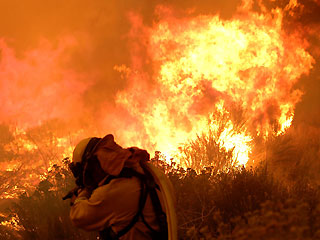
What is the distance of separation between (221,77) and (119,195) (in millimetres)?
8225

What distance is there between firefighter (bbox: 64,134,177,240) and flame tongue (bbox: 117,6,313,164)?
5.68 m

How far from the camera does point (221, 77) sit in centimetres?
998

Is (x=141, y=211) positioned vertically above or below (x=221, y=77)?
below

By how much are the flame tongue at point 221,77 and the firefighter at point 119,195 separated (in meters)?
5.68

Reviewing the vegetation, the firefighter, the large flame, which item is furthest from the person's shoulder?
the large flame

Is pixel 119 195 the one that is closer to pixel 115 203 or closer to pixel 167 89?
pixel 115 203

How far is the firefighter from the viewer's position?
7.33ft

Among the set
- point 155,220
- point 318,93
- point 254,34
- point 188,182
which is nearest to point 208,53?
point 254,34

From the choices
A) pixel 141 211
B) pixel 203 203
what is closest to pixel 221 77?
pixel 203 203

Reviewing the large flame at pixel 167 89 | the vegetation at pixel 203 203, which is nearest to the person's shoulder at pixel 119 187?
the vegetation at pixel 203 203

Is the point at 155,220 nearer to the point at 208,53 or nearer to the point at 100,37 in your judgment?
the point at 208,53

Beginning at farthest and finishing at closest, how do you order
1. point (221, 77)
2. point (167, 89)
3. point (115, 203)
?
point (167, 89)
point (221, 77)
point (115, 203)

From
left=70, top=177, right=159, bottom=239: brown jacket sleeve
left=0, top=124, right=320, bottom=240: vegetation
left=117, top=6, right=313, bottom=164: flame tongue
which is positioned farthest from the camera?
left=117, top=6, right=313, bottom=164: flame tongue

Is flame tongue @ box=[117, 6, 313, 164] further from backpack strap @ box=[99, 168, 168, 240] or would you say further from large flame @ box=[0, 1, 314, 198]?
backpack strap @ box=[99, 168, 168, 240]
